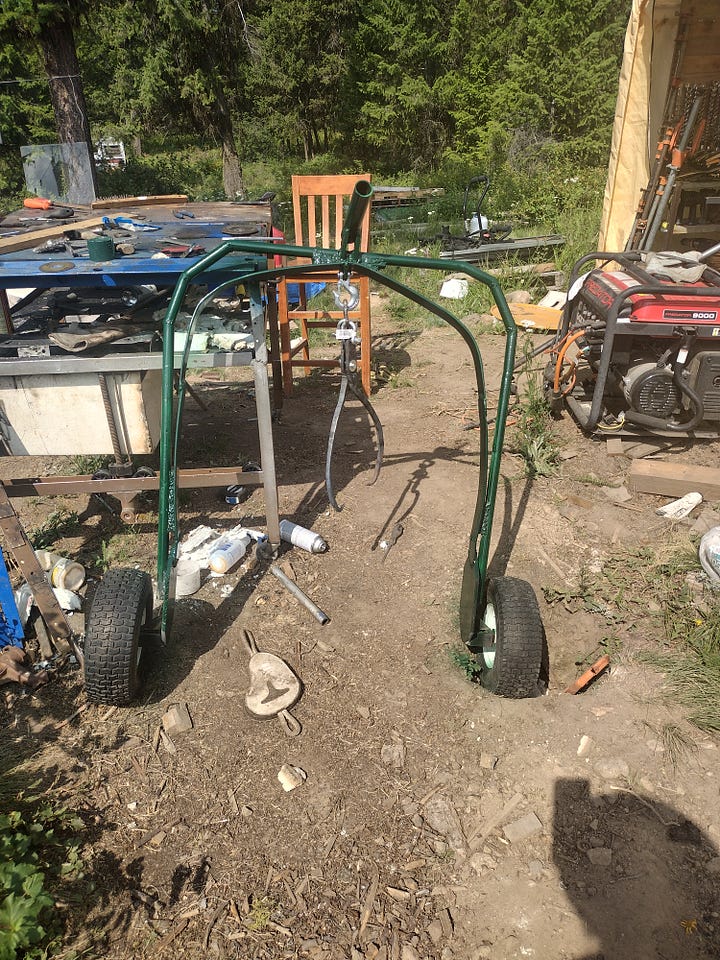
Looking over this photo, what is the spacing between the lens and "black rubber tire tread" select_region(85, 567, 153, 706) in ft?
8.82

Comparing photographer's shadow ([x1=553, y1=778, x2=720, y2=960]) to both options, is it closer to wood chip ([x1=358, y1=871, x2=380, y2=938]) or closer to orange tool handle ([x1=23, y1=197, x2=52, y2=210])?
wood chip ([x1=358, y1=871, x2=380, y2=938])

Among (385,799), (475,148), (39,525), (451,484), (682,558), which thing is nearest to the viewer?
(385,799)

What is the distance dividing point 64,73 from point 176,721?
11587 millimetres

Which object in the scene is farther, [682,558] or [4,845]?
[682,558]

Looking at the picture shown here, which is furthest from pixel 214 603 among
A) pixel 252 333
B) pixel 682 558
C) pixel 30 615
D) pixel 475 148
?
pixel 475 148

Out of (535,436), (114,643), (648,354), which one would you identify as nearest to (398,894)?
(114,643)

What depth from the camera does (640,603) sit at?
11.0ft

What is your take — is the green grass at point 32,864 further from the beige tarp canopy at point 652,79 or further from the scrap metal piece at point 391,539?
the beige tarp canopy at point 652,79

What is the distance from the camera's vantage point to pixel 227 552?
12.2ft

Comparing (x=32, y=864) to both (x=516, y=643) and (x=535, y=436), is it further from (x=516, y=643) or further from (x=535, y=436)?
(x=535, y=436)

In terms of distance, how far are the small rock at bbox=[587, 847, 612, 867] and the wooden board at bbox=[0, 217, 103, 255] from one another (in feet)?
12.4

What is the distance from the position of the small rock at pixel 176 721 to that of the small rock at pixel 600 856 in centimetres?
160

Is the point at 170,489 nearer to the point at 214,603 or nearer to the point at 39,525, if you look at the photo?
the point at 214,603

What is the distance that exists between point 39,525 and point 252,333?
76.7 inches
